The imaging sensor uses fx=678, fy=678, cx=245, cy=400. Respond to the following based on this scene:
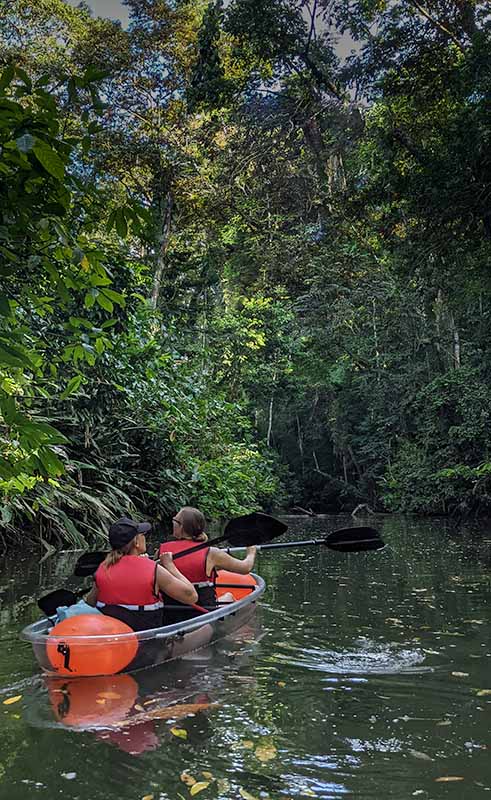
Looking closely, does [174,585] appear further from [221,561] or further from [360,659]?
[360,659]

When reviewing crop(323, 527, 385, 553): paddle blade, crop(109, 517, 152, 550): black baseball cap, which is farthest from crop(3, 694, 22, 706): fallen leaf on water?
crop(323, 527, 385, 553): paddle blade

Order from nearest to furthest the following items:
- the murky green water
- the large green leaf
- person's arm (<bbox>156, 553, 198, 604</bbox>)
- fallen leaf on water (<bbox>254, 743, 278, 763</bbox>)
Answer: the large green leaf → the murky green water → fallen leaf on water (<bbox>254, 743, 278, 763</bbox>) → person's arm (<bbox>156, 553, 198, 604</bbox>)

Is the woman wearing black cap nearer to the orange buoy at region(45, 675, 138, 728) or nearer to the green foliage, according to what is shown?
the orange buoy at region(45, 675, 138, 728)

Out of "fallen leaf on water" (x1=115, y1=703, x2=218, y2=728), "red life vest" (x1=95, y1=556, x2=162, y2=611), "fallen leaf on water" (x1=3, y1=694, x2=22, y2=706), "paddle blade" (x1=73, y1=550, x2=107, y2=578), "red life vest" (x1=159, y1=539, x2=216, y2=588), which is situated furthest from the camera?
"paddle blade" (x1=73, y1=550, x2=107, y2=578)

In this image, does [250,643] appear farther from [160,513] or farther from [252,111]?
[252,111]

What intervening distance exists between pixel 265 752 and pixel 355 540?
3353 millimetres

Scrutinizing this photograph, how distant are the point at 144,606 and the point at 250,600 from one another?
159 centimetres

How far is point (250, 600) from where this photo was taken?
6238mm

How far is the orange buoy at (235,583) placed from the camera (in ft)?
22.3

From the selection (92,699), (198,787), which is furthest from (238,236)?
(198,787)

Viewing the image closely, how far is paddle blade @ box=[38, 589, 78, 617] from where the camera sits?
207 inches

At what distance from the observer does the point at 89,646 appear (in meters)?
4.35

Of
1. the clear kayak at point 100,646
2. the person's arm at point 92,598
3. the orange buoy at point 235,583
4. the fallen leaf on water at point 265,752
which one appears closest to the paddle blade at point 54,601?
the person's arm at point 92,598

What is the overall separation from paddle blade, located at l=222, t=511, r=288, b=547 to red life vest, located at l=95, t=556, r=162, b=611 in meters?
1.25
